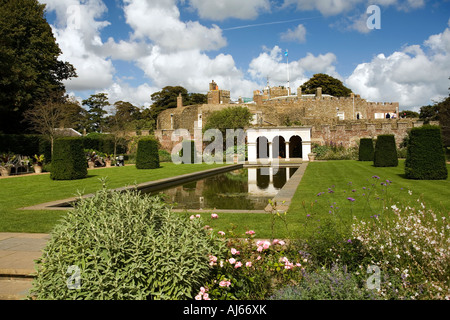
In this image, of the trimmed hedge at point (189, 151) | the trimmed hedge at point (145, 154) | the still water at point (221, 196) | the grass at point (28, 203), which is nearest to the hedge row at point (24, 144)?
the trimmed hedge at point (145, 154)

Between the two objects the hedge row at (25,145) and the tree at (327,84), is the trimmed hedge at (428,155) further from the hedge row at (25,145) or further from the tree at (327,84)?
the tree at (327,84)

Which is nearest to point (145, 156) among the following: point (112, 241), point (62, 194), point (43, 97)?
point (62, 194)

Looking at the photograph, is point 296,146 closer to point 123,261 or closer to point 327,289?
point 327,289

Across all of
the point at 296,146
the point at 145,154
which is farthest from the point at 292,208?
the point at 296,146

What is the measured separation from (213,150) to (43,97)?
1351cm

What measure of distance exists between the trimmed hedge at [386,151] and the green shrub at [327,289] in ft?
47.3

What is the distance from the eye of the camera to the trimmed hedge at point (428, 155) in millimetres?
10219

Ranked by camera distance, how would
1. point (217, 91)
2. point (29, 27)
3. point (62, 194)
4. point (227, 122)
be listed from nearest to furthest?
point (62, 194)
point (29, 27)
point (227, 122)
point (217, 91)

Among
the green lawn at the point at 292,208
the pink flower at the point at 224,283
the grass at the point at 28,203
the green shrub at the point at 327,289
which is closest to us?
the green shrub at the point at 327,289

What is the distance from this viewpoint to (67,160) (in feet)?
41.9

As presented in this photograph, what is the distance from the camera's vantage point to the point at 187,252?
2498 mm

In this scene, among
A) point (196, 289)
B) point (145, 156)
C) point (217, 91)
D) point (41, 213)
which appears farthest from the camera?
point (217, 91)
